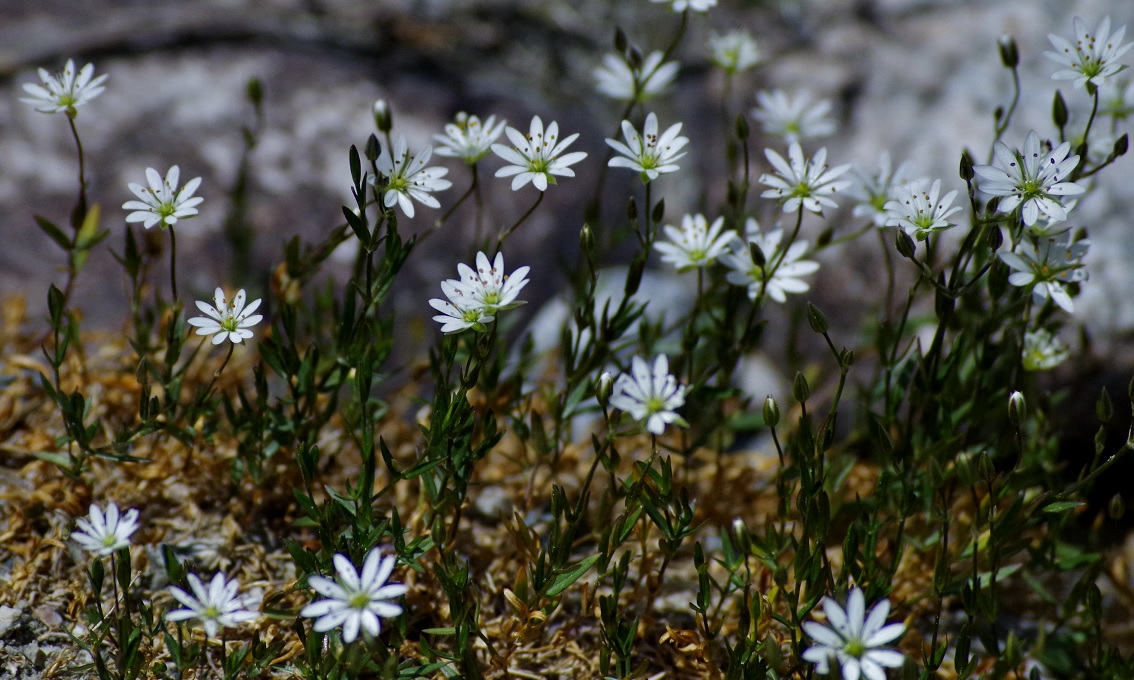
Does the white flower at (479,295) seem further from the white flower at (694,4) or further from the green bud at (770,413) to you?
the white flower at (694,4)

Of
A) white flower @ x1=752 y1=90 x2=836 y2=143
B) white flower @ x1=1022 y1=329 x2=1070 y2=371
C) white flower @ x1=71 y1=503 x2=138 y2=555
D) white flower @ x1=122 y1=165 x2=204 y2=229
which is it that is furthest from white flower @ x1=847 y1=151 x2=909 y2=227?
white flower @ x1=71 y1=503 x2=138 y2=555

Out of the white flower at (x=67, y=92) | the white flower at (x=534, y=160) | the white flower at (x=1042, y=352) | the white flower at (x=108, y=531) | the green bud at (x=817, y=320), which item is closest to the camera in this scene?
the white flower at (x=108, y=531)

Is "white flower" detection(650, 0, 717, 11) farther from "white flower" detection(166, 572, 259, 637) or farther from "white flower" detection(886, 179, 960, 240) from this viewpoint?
"white flower" detection(166, 572, 259, 637)

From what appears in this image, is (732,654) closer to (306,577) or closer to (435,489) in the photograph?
(435,489)

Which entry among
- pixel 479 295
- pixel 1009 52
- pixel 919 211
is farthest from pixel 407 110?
pixel 919 211

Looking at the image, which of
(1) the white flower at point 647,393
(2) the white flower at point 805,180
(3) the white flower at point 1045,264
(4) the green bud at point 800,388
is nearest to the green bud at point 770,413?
(4) the green bud at point 800,388

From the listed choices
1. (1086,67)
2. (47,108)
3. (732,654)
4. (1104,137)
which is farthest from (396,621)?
(1104,137)

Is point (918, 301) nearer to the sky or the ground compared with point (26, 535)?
nearer to the sky
